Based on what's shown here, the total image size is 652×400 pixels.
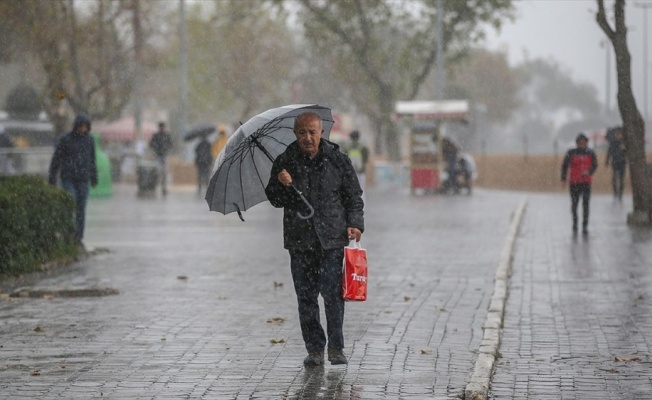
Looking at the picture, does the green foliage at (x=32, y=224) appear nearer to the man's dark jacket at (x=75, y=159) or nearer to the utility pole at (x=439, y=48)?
the man's dark jacket at (x=75, y=159)

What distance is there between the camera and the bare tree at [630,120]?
2288cm

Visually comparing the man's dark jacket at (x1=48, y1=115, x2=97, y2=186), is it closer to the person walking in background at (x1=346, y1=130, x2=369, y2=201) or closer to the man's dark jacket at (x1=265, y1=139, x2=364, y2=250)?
the man's dark jacket at (x1=265, y1=139, x2=364, y2=250)

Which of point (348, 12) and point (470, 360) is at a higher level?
point (348, 12)

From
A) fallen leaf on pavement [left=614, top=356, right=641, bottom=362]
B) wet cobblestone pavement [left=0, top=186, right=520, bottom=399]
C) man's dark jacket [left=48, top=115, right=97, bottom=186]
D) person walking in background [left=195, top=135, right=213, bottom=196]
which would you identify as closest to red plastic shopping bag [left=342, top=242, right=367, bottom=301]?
wet cobblestone pavement [left=0, top=186, right=520, bottom=399]

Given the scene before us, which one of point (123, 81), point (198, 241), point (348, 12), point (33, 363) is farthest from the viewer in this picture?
point (348, 12)

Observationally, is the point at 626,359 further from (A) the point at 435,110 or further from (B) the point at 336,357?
(A) the point at 435,110

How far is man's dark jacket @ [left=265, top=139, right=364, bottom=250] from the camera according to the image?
8758 millimetres

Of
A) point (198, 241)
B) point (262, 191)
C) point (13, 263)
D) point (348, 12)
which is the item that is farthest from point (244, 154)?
point (348, 12)

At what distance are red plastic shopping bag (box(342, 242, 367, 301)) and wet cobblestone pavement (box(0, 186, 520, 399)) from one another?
44cm

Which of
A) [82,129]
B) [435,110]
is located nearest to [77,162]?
[82,129]

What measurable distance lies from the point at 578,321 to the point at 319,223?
3164mm

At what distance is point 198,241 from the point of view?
20.5 meters

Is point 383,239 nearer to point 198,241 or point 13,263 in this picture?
point 198,241

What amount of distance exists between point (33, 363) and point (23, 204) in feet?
19.1
